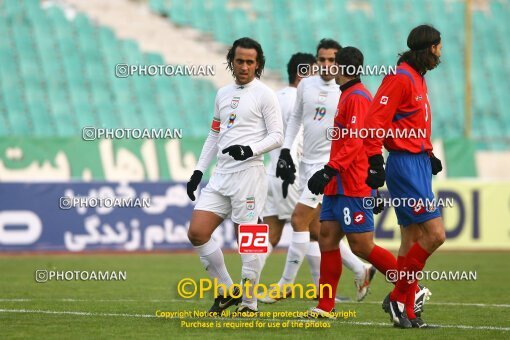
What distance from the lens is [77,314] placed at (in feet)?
29.3

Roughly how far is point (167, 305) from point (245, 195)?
1.59 m

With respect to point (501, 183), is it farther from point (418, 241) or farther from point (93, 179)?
point (418, 241)

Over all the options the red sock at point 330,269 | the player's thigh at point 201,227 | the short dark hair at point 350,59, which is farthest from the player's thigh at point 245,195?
the short dark hair at point 350,59

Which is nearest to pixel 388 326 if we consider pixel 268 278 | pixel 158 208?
pixel 268 278

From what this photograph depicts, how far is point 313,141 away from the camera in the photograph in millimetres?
10492

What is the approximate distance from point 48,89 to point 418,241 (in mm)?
15650

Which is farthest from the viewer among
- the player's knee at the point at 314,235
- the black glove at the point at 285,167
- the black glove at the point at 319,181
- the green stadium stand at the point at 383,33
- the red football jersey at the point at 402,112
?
the green stadium stand at the point at 383,33

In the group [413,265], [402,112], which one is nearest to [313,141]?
[402,112]

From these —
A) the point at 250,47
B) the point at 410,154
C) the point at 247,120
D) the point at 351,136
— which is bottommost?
the point at 410,154

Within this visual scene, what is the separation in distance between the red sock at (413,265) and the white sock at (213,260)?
164cm

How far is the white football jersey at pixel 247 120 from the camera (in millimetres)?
9016

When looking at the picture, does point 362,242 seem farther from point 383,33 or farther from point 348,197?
point 383,33

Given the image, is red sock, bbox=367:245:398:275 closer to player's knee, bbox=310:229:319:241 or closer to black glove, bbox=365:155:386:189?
black glove, bbox=365:155:386:189

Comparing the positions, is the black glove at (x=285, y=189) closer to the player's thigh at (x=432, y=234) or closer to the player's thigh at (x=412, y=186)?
the player's thigh at (x=412, y=186)
